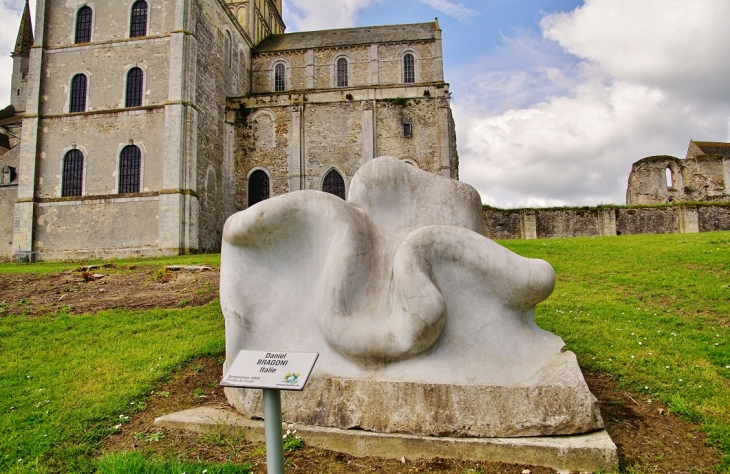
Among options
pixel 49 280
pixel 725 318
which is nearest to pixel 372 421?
pixel 725 318

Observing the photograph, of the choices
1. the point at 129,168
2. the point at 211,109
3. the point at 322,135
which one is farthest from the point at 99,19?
the point at 322,135

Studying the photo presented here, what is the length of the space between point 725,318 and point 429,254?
488 cm

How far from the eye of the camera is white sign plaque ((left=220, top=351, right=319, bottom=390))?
2012mm

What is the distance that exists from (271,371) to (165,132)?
21812 millimetres

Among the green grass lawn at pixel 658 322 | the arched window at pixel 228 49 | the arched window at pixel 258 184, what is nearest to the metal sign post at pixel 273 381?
the green grass lawn at pixel 658 322

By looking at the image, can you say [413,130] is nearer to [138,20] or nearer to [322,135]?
[322,135]

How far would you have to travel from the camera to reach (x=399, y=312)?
3213 millimetres

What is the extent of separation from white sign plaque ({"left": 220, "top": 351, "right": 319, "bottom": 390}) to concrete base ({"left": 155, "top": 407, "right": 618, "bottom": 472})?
1091 mm

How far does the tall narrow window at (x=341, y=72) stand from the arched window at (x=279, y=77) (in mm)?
3513

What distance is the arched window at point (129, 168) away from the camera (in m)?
21.8

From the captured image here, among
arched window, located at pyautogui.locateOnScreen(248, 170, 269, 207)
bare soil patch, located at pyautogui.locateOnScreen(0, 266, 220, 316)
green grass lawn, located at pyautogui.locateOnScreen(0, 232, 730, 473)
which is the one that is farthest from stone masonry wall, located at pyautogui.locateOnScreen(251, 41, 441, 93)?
green grass lawn, located at pyautogui.locateOnScreen(0, 232, 730, 473)

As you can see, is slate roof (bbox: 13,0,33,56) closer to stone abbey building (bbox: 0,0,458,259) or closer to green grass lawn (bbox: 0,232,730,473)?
stone abbey building (bbox: 0,0,458,259)

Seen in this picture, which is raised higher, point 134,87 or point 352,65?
point 352,65

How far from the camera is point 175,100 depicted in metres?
21.5
